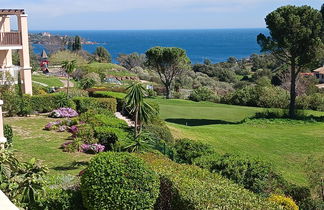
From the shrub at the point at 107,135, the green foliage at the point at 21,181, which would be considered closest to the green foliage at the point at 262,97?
the shrub at the point at 107,135

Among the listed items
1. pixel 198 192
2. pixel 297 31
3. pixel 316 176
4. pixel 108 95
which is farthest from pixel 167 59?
pixel 198 192

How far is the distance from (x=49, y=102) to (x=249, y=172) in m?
15.8

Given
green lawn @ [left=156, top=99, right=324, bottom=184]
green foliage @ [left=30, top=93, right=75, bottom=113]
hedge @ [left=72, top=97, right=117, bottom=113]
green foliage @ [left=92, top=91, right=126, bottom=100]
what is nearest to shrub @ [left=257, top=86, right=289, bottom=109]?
green lawn @ [left=156, top=99, right=324, bottom=184]

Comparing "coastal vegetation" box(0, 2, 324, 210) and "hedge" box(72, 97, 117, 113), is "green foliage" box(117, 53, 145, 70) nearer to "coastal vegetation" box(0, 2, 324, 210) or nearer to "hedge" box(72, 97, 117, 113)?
"coastal vegetation" box(0, 2, 324, 210)

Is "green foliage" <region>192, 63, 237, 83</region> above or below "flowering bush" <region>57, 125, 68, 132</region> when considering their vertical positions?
below

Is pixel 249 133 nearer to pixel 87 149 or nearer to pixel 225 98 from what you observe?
pixel 87 149

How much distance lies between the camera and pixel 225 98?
41094 mm

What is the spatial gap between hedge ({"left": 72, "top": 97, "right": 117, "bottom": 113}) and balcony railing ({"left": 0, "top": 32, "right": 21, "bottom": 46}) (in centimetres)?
597

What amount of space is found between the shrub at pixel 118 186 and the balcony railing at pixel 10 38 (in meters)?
19.6

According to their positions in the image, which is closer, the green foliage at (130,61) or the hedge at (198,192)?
the hedge at (198,192)

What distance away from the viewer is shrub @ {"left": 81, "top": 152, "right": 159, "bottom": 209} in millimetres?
8938

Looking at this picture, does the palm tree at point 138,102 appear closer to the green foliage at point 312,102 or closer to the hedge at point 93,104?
the hedge at point 93,104

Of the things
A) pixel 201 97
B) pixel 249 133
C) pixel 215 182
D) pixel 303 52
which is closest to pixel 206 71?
pixel 201 97

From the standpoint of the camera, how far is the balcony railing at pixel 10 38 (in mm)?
26013
